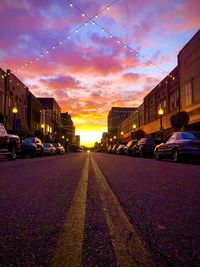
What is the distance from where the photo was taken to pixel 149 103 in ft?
190

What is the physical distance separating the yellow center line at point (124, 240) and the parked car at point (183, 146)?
40.5 feet

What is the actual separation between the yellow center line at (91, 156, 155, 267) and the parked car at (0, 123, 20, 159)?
16.4m

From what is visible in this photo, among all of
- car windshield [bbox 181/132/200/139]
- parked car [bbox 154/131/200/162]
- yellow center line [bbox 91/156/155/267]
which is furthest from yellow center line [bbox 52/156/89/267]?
car windshield [bbox 181/132/200/139]

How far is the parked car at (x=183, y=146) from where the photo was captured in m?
16.2

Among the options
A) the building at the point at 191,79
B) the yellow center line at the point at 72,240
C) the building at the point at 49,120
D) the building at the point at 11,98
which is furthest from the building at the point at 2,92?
the yellow center line at the point at 72,240

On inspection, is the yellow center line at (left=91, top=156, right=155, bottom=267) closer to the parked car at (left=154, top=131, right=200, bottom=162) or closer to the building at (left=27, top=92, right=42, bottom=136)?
the parked car at (left=154, top=131, right=200, bottom=162)

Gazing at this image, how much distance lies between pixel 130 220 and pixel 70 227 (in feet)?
2.35

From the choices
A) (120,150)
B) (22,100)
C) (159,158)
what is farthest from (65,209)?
(22,100)

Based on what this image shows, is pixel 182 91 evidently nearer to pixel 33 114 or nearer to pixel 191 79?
pixel 191 79

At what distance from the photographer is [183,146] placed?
16.5 m

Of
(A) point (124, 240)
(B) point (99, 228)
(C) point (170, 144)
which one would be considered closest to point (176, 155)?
(C) point (170, 144)

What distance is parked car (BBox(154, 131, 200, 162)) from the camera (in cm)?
1625

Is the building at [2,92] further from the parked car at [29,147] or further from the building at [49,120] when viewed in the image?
the building at [49,120]

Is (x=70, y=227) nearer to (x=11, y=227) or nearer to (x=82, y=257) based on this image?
(x=11, y=227)
